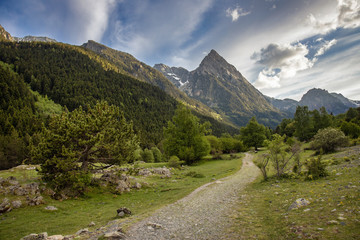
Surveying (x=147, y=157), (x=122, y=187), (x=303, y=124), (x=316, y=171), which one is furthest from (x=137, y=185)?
(x=303, y=124)

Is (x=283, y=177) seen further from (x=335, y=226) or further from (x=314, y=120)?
(x=314, y=120)

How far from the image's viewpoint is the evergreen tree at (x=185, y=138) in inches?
1884

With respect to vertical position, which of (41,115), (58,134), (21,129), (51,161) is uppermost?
(41,115)

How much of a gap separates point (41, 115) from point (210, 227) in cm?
12794

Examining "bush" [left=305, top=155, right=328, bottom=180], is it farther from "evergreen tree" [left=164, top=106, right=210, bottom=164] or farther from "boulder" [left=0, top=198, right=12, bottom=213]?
"evergreen tree" [left=164, top=106, right=210, bottom=164]

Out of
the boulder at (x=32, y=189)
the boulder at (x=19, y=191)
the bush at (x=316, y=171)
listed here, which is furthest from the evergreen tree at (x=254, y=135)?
the boulder at (x=19, y=191)

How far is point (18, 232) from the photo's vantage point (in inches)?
398

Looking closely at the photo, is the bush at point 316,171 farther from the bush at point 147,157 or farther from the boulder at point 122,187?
the bush at point 147,157

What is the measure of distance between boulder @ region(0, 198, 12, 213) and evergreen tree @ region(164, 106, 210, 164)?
36018mm

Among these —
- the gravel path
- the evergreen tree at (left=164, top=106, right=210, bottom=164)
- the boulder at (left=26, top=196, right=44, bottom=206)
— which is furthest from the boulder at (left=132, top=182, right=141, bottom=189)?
the evergreen tree at (left=164, top=106, right=210, bottom=164)

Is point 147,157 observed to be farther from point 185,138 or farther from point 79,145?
point 79,145

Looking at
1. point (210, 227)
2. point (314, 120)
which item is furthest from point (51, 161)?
point (314, 120)

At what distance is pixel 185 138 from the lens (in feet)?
159

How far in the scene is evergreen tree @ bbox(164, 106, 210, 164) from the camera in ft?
157
